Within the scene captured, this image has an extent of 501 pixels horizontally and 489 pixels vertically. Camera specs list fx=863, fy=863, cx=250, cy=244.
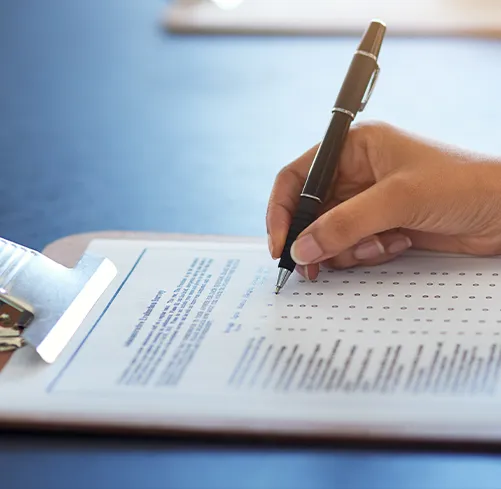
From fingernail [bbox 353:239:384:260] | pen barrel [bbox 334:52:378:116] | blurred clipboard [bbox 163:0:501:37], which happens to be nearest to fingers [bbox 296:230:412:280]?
fingernail [bbox 353:239:384:260]

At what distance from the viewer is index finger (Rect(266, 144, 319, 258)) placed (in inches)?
28.3

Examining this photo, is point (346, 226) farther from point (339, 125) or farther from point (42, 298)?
point (42, 298)

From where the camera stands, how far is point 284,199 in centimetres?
76

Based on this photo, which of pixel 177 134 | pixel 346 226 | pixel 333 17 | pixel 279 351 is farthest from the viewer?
pixel 333 17

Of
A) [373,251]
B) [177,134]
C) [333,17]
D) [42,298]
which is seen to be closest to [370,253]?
[373,251]

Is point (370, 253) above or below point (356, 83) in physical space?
below

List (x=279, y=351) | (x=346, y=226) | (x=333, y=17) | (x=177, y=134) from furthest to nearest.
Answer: (x=333, y=17) → (x=177, y=134) → (x=346, y=226) → (x=279, y=351)

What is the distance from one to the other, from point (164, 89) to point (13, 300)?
2.22 ft

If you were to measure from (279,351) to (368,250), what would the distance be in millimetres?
174

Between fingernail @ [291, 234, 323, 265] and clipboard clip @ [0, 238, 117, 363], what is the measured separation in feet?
0.51

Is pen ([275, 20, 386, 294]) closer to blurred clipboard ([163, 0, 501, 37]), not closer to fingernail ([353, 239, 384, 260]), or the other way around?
fingernail ([353, 239, 384, 260])

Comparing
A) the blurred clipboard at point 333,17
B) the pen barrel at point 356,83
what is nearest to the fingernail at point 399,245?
the pen barrel at point 356,83

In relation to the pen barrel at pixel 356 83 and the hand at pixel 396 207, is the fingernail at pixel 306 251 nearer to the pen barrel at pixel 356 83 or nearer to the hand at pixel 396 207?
the hand at pixel 396 207

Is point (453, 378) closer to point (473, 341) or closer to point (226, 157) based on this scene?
point (473, 341)
